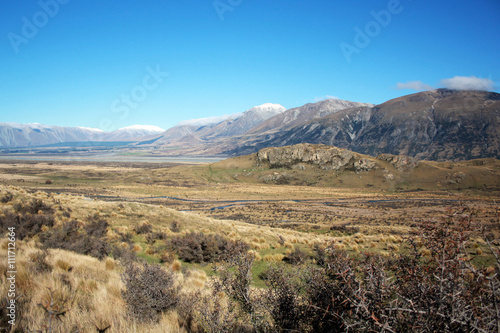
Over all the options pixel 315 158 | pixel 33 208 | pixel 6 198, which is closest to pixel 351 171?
pixel 315 158

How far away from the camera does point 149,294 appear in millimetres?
5453

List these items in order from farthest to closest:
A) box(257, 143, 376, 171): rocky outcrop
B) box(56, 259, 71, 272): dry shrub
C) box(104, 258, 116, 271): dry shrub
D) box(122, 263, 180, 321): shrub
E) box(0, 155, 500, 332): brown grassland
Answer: box(257, 143, 376, 171): rocky outcrop
box(104, 258, 116, 271): dry shrub
box(56, 259, 71, 272): dry shrub
box(122, 263, 180, 321): shrub
box(0, 155, 500, 332): brown grassland

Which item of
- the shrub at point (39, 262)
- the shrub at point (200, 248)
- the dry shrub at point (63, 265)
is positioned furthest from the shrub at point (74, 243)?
the shrub at point (200, 248)

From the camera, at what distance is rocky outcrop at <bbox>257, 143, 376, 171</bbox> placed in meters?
126

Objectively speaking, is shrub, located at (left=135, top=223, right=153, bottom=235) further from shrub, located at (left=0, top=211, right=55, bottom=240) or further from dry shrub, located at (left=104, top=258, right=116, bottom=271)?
dry shrub, located at (left=104, top=258, right=116, bottom=271)

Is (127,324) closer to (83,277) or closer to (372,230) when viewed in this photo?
(83,277)

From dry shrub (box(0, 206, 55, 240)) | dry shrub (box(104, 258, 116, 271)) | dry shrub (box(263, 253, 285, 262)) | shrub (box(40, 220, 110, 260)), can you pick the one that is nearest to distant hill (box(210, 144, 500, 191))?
dry shrub (box(263, 253, 285, 262))

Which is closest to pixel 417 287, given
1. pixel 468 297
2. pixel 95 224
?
pixel 468 297

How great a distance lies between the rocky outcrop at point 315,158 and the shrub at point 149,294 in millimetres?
128815

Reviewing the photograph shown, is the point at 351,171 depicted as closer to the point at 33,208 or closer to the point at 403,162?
the point at 403,162

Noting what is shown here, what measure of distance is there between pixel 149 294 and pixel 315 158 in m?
134

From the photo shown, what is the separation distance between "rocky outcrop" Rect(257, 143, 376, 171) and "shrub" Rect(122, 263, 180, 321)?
129 metres

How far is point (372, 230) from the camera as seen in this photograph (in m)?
31.9

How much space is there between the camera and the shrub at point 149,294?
200 inches
